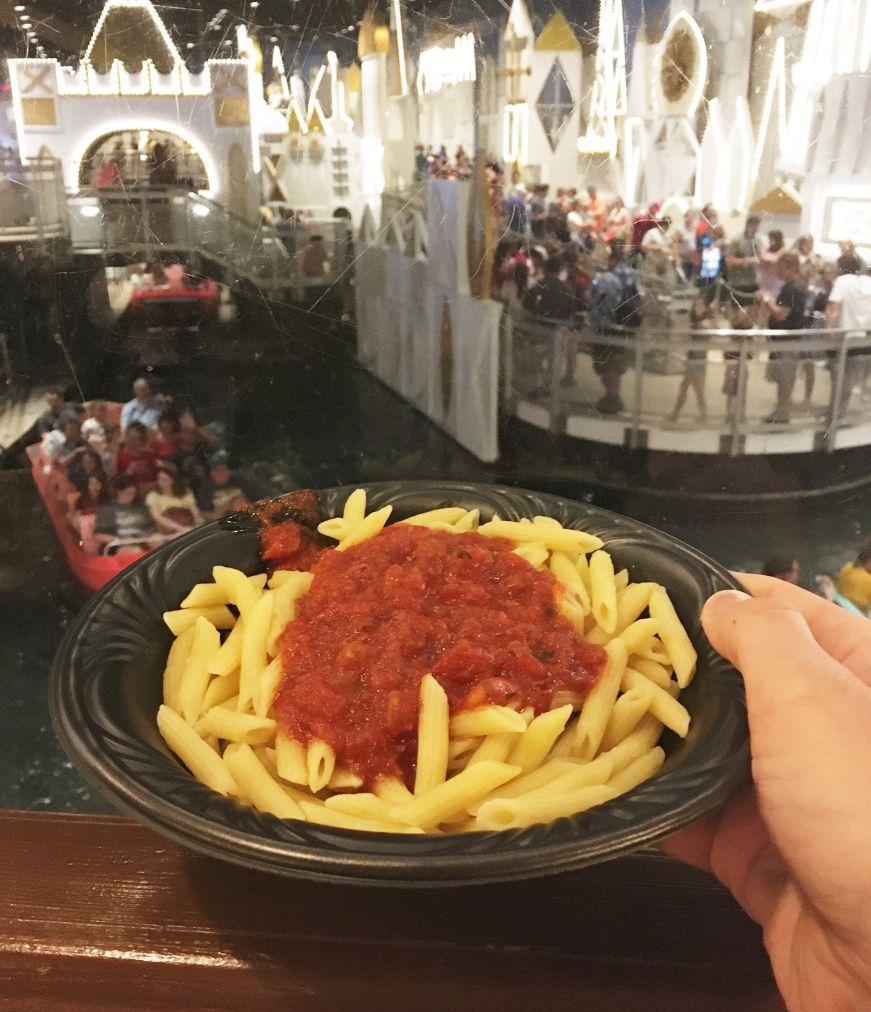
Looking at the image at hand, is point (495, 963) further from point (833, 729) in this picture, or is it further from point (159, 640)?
point (159, 640)

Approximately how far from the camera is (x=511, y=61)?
1.11 meters

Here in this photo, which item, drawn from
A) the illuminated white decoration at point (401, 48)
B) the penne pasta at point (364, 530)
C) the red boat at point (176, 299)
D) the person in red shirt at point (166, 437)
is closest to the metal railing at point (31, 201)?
the red boat at point (176, 299)

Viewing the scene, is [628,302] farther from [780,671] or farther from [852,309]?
[780,671]

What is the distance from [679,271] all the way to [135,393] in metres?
0.78

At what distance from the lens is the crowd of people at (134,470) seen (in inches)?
48.8

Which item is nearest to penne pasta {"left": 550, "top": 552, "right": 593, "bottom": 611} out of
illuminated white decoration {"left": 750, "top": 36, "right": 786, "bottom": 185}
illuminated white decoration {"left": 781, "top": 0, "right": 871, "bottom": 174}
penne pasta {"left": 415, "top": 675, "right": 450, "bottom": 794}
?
penne pasta {"left": 415, "top": 675, "right": 450, "bottom": 794}

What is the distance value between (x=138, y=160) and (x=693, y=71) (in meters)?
0.73

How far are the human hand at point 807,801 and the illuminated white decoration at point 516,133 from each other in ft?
2.20

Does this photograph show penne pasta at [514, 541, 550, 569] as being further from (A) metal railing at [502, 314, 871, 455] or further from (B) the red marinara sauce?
(A) metal railing at [502, 314, 871, 455]

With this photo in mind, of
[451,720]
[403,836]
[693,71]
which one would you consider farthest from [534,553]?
[693,71]

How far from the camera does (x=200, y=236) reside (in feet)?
3.76

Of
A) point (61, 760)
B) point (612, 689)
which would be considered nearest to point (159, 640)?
point (612, 689)

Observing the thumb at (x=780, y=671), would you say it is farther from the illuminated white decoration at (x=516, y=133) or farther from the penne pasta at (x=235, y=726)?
the illuminated white decoration at (x=516, y=133)

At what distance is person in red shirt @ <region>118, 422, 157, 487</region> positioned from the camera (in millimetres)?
1256
